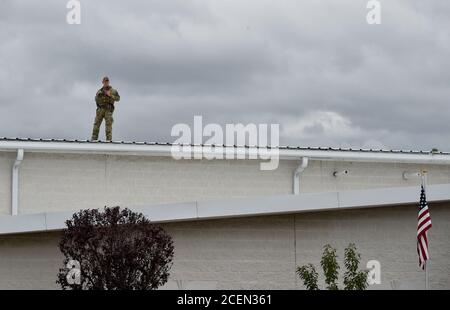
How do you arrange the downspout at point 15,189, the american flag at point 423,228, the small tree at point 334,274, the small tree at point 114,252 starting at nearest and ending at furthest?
the small tree at point 114,252, the small tree at point 334,274, the american flag at point 423,228, the downspout at point 15,189

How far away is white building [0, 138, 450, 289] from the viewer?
2267 centimetres

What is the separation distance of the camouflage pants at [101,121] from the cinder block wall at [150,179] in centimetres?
101

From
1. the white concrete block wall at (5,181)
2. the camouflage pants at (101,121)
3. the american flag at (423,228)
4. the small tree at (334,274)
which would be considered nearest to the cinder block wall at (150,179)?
the white concrete block wall at (5,181)

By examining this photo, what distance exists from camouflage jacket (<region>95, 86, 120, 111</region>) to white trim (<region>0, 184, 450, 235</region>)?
5.74m

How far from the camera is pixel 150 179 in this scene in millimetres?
26359

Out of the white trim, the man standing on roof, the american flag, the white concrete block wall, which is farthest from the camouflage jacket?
the american flag

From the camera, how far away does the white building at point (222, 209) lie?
22672 mm

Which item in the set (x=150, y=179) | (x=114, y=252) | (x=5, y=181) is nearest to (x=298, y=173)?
(x=150, y=179)

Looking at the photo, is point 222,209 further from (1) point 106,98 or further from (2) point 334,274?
(1) point 106,98

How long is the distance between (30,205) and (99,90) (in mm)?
3871

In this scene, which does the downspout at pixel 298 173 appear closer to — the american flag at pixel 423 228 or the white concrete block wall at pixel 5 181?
the american flag at pixel 423 228

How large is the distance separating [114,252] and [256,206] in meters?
3.86

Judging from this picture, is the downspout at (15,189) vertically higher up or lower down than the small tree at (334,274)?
higher up

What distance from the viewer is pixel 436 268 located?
976 inches
